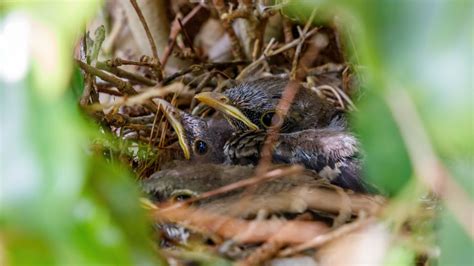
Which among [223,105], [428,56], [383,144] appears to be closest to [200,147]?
[223,105]

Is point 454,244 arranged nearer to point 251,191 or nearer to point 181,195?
point 251,191

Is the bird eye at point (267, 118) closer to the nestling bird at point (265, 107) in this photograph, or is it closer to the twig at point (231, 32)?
the nestling bird at point (265, 107)

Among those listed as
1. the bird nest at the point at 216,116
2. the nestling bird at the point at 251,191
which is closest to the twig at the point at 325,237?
the bird nest at the point at 216,116

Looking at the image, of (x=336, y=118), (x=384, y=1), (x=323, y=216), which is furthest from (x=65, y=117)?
(x=336, y=118)

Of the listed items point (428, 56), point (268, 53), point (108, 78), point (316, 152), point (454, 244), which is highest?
point (268, 53)

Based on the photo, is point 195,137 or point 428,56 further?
point 195,137
